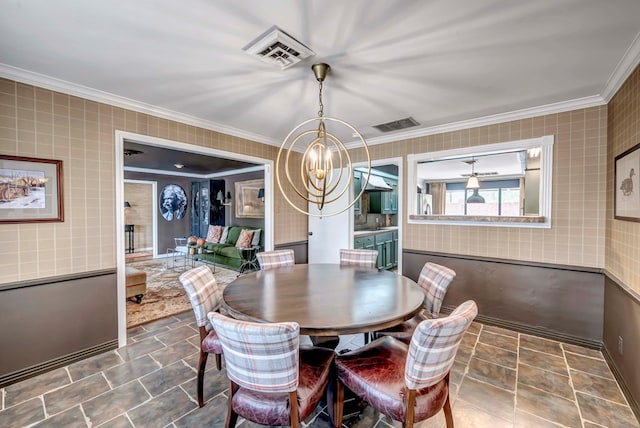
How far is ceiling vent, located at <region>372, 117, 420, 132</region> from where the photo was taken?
340cm

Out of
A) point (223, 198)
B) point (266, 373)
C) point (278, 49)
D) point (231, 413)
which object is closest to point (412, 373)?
point (266, 373)

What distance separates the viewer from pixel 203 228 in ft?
26.3

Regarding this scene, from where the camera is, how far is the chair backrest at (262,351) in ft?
3.99

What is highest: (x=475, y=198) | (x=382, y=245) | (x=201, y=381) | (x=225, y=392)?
(x=475, y=198)

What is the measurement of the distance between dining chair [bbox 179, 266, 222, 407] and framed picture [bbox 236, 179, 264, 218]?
4.61 meters

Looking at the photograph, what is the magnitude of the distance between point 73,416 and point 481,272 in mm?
3995

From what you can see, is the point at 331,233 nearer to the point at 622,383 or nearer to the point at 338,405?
the point at 338,405

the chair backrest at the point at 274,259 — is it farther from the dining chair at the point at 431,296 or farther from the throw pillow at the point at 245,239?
the throw pillow at the point at 245,239

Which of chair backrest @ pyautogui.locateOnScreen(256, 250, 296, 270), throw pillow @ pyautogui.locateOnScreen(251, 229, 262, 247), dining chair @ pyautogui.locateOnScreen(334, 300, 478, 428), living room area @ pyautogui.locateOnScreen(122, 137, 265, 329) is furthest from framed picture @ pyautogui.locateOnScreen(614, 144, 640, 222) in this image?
throw pillow @ pyautogui.locateOnScreen(251, 229, 262, 247)

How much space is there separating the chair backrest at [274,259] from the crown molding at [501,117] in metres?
2.23

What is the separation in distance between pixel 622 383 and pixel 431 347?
2.08m

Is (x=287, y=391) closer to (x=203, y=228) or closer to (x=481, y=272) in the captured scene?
(x=481, y=272)

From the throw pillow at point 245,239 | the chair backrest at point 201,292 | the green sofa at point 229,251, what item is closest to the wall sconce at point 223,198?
the green sofa at point 229,251

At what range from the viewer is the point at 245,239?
20.5 feet
